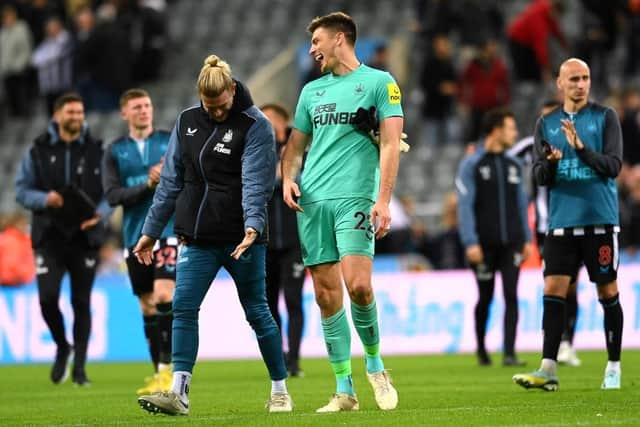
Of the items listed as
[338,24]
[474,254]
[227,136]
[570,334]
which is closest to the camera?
[227,136]

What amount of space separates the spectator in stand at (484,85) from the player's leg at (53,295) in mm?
9369

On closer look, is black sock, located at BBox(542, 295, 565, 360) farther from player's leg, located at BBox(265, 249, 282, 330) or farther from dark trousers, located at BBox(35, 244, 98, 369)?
dark trousers, located at BBox(35, 244, 98, 369)

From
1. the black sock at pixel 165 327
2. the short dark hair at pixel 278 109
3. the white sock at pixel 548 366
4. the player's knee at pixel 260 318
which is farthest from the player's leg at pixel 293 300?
the player's knee at pixel 260 318

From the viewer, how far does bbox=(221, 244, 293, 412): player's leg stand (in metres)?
9.14

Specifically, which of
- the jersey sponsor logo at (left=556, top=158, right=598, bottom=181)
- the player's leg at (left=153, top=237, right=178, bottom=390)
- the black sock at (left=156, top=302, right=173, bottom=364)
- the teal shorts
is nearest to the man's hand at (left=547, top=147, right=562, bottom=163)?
the jersey sponsor logo at (left=556, top=158, right=598, bottom=181)

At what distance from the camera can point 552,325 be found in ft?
34.8

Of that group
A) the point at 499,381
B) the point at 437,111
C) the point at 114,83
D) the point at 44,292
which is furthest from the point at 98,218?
the point at 114,83

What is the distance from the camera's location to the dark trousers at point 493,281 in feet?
48.0

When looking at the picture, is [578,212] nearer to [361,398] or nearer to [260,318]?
[361,398]

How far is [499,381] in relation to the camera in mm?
12164

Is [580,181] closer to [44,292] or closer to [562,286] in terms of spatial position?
[562,286]

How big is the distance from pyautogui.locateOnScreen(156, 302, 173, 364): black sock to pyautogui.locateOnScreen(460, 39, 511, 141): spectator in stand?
10280 mm

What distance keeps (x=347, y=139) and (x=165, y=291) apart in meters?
3.46

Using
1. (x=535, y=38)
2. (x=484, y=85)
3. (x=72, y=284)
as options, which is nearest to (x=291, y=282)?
(x=72, y=284)
